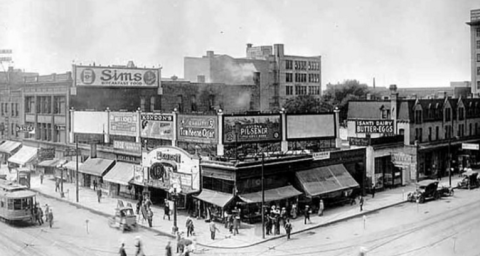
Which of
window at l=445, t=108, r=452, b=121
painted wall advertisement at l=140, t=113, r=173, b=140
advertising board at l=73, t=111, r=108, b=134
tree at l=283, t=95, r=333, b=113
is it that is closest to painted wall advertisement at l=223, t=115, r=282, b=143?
painted wall advertisement at l=140, t=113, r=173, b=140

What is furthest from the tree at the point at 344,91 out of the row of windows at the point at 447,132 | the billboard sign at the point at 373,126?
the billboard sign at the point at 373,126

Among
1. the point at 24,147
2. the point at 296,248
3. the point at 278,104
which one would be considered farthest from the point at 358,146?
the point at 278,104

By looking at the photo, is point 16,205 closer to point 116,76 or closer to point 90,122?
point 90,122

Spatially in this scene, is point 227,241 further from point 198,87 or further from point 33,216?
point 198,87

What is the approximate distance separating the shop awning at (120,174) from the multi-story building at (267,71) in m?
38.5

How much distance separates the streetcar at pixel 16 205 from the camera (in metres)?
40.2

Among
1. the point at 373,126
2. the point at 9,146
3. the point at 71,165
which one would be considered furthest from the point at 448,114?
the point at 9,146

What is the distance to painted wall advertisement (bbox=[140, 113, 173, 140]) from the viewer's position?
49.6 meters

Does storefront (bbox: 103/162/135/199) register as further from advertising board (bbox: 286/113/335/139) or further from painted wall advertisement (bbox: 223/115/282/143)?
advertising board (bbox: 286/113/335/139)

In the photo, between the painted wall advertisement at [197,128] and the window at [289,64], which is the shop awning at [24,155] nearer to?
the painted wall advertisement at [197,128]

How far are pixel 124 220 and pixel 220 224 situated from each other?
6.92 metres

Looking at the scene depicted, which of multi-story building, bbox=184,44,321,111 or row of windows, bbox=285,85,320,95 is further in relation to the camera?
row of windows, bbox=285,85,320,95

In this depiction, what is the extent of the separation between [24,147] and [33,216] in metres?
34.5

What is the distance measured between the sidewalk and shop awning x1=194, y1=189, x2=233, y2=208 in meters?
1.66
